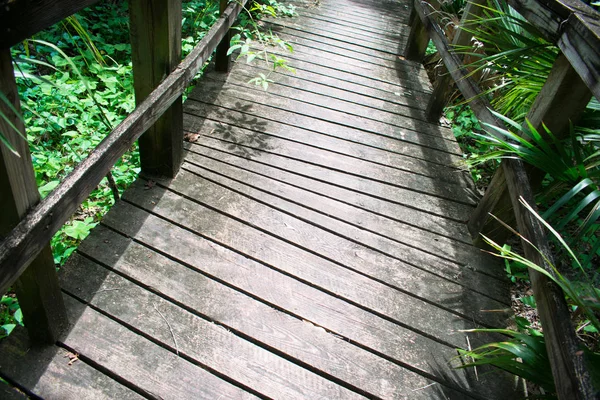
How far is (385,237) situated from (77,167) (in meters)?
1.71

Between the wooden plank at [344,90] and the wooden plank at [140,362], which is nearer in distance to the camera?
the wooden plank at [140,362]

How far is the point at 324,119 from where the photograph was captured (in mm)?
3514

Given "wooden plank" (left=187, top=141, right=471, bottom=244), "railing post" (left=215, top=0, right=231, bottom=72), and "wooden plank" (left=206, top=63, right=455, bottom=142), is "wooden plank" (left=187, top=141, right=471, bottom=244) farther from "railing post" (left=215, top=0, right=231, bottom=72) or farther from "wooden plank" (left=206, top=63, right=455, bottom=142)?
"railing post" (left=215, top=0, right=231, bottom=72)

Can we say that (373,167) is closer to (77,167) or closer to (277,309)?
(277,309)

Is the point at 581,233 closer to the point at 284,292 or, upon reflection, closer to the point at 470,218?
the point at 470,218

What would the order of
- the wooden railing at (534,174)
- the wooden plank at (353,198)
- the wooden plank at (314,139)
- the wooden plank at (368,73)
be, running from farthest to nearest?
the wooden plank at (368,73) < the wooden plank at (314,139) < the wooden plank at (353,198) < the wooden railing at (534,174)

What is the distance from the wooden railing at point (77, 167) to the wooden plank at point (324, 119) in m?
0.77

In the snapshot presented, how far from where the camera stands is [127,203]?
7.89 ft

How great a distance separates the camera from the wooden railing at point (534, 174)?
1.44m

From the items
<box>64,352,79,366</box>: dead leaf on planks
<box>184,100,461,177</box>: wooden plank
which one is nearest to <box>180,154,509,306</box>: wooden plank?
<box>184,100,461,177</box>: wooden plank

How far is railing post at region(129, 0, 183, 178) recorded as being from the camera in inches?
81.2

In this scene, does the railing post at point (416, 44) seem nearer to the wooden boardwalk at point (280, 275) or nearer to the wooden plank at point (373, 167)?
the wooden boardwalk at point (280, 275)

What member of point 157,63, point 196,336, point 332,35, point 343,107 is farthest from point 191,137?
point 332,35

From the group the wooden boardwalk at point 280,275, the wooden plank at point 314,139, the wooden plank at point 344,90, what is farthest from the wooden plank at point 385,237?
the wooden plank at point 344,90
